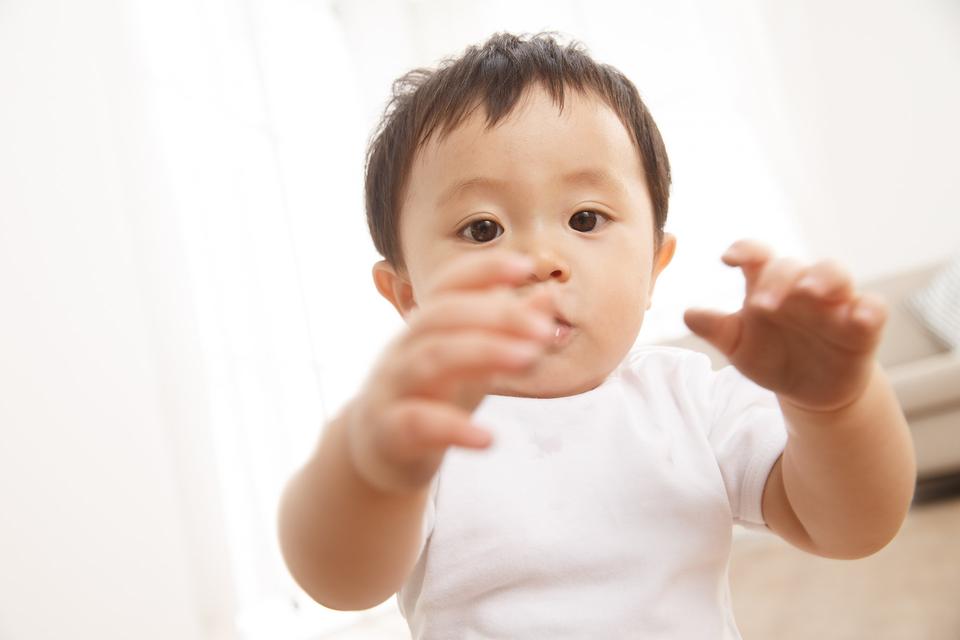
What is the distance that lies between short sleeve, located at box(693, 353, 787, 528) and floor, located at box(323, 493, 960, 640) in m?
0.84

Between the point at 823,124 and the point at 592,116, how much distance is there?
396 centimetres

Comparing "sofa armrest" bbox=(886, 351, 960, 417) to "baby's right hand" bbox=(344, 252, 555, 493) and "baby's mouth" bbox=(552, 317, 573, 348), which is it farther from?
"baby's right hand" bbox=(344, 252, 555, 493)

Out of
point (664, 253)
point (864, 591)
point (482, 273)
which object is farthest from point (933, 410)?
point (482, 273)

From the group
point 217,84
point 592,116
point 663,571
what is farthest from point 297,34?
point 663,571

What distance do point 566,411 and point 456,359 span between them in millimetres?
353

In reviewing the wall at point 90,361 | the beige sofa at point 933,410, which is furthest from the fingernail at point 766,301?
the beige sofa at point 933,410

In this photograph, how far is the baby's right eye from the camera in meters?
0.75

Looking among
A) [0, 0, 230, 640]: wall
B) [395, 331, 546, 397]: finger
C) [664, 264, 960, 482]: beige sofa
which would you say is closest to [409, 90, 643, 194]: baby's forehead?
[395, 331, 546, 397]: finger

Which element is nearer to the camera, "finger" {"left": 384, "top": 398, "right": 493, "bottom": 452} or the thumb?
"finger" {"left": 384, "top": 398, "right": 493, "bottom": 452}

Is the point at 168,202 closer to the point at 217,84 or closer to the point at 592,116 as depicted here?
the point at 217,84

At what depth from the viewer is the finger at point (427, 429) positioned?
0.39 meters

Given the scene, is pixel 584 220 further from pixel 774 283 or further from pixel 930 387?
pixel 930 387

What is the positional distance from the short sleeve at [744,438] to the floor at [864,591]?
838 millimetres

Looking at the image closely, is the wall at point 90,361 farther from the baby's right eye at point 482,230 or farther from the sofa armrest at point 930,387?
the sofa armrest at point 930,387
